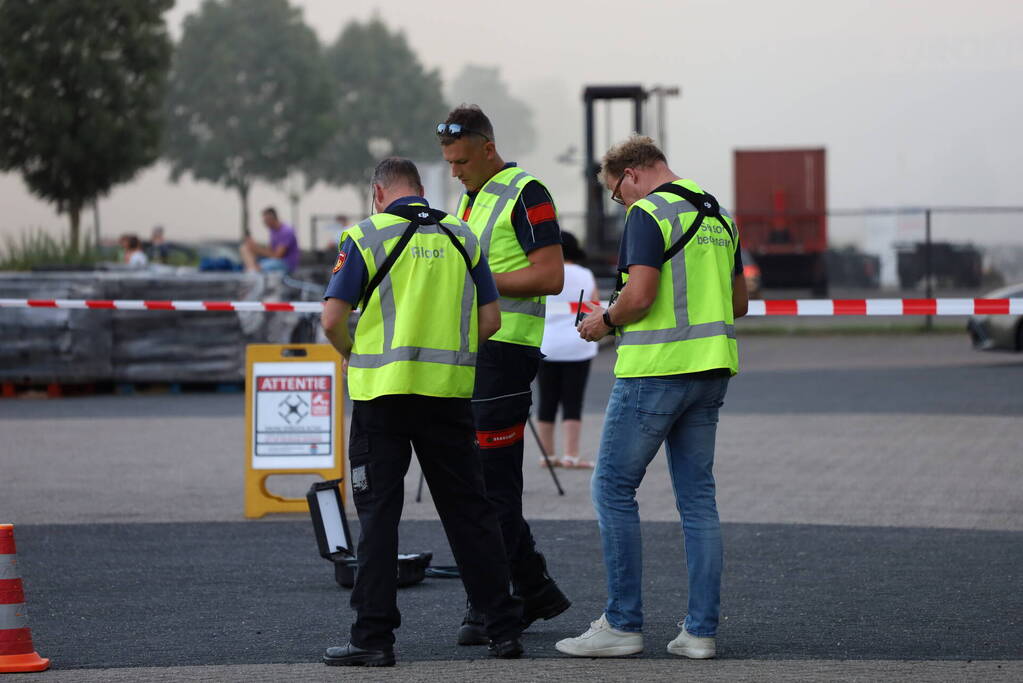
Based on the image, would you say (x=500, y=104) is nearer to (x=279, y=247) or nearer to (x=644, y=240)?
(x=279, y=247)

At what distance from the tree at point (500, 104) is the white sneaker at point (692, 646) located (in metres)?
154

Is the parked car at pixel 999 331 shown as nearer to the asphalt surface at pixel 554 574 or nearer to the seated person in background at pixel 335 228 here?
the asphalt surface at pixel 554 574

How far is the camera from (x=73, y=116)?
39.0 meters

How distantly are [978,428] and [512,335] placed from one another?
27.6ft

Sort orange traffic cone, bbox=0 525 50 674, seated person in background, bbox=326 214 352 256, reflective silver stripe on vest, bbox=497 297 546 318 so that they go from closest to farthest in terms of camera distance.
Answer: orange traffic cone, bbox=0 525 50 674, reflective silver stripe on vest, bbox=497 297 546 318, seated person in background, bbox=326 214 352 256

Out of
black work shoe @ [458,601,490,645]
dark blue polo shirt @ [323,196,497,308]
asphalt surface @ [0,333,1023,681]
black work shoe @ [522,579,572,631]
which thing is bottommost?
asphalt surface @ [0,333,1023,681]

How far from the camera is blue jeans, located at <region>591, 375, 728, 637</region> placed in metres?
5.35

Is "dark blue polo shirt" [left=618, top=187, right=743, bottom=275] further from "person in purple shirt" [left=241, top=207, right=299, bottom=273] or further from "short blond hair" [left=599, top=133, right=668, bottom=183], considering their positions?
"person in purple shirt" [left=241, top=207, right=299, bottom=273]

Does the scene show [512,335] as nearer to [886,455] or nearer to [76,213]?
[886,455]

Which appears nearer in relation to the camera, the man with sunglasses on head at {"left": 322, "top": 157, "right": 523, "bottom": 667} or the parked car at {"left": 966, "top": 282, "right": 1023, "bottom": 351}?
the man with sunglasses on head at {"left": 322, "top": 157, "right": 523, "bottom": 667}

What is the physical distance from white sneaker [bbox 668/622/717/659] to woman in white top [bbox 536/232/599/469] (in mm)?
5484

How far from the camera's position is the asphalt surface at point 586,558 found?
213 inches

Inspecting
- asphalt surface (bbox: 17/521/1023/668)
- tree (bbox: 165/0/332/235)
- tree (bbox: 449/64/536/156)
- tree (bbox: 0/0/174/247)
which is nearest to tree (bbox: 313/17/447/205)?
tree (bbox: 165/0/332/235)

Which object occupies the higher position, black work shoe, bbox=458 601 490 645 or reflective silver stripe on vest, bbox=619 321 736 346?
reflective silver stripe on vest, bbox=619 321 736 346
